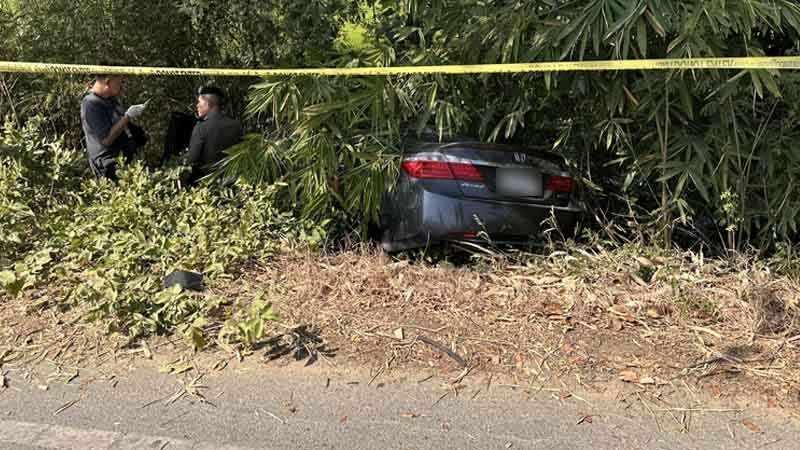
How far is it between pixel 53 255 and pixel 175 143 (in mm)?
1882

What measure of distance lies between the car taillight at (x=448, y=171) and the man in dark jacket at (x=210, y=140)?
1994 millimetres

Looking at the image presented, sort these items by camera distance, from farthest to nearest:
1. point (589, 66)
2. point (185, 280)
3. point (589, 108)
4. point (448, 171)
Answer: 1. point (589, 108)
2. point (448, 171)
3. point (185, 280)
4. point (589, 66)

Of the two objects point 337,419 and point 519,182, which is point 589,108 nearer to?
point 519,182

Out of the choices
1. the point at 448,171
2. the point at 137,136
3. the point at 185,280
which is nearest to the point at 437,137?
the point at 448,171

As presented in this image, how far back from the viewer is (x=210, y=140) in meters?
5.55

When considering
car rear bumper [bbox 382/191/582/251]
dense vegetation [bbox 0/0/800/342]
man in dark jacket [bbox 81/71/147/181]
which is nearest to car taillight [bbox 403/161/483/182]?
car rear bumper [bbox 382/191/582/251]

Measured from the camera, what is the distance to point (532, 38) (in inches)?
169

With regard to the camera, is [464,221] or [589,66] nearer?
[589,66]

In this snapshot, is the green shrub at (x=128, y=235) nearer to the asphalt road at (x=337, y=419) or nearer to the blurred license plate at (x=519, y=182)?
the asphalt road at (x=337, y=419)

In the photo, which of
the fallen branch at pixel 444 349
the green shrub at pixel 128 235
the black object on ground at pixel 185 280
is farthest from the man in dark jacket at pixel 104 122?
the fallen branch at pixel 444 349

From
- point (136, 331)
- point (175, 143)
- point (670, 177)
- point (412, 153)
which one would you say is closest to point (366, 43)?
point (412, 153)

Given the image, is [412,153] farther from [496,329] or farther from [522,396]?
[522,396]

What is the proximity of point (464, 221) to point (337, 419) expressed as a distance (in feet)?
5.93

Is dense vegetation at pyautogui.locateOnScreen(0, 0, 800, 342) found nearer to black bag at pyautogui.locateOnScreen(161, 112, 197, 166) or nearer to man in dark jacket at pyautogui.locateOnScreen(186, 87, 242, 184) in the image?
man in dark jacket at pyautogui.locateOnScreen(186, 87, 242, 184)
